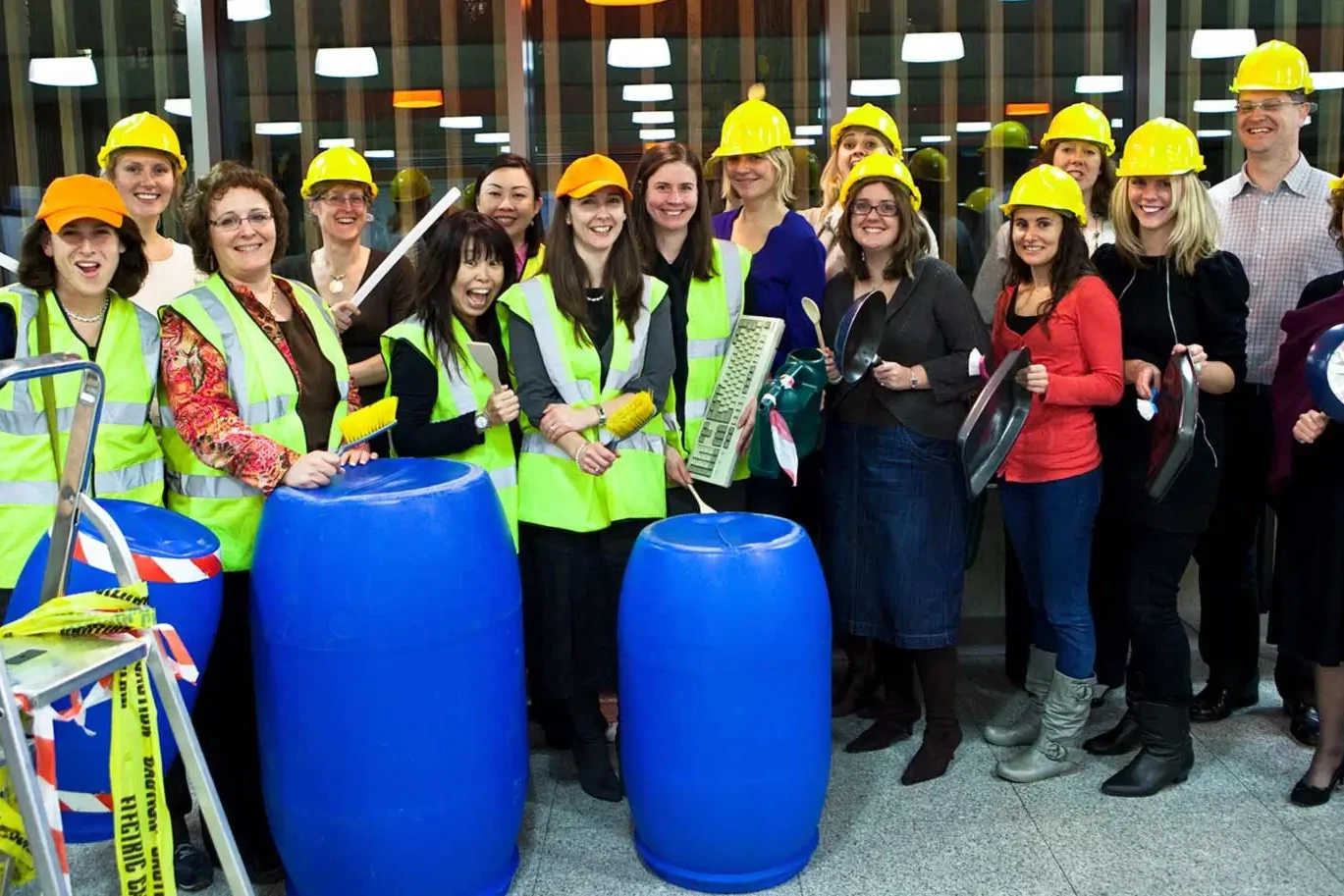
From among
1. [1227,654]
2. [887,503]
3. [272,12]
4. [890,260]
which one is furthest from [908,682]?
[272,12]

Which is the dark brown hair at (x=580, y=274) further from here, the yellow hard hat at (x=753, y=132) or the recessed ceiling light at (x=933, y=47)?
the recessed ceiling light at (x=933, y=47)

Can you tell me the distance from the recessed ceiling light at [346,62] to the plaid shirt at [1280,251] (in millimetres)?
3203

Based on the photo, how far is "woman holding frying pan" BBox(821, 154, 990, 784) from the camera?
9.60 feet

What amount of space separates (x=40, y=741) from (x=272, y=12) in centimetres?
381

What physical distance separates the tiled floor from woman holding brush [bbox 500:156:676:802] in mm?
377

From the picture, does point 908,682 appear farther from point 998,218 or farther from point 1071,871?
point 998,218

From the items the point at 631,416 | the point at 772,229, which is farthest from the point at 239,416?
the point at 772,229

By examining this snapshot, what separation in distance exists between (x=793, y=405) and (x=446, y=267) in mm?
824

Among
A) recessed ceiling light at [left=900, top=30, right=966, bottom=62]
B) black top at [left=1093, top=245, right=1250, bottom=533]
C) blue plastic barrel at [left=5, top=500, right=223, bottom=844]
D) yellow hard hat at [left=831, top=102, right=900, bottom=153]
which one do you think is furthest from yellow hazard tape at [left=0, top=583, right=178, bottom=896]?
recessed ceiling light at [left=900, top=30, right=966, bottom=62]

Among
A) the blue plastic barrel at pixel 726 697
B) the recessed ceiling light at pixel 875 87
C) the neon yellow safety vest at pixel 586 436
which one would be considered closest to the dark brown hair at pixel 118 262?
the neon yellow safety vest at pixel 586 436

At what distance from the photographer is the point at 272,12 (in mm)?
4820

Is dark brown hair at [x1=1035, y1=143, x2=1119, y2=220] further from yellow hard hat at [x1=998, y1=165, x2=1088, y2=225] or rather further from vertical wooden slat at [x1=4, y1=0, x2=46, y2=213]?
vertical wooden slat at [x1=4, y1=0, x2=46, y2=213]

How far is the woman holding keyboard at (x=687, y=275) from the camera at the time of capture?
2961 millimetres

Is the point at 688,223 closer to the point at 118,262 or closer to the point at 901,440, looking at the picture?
the point at 901,440
